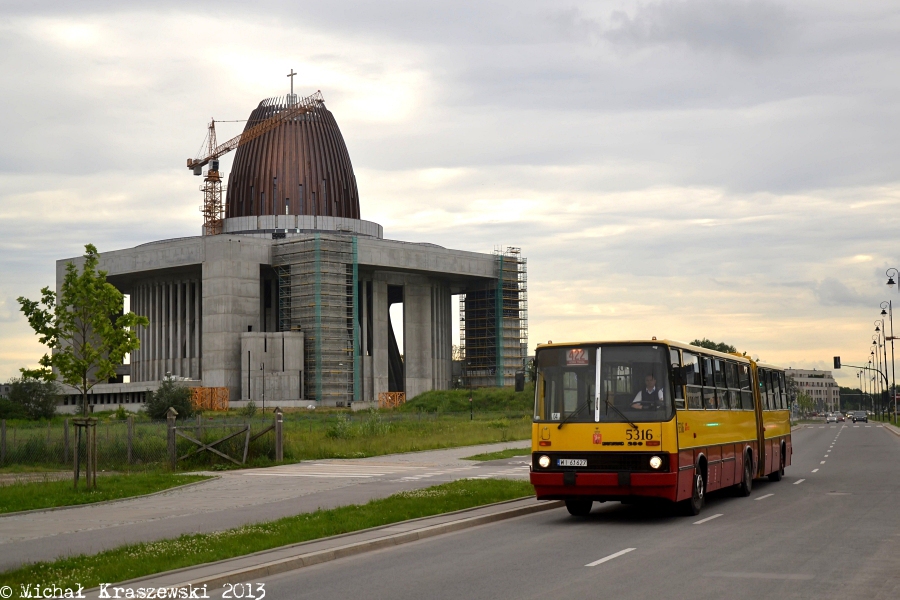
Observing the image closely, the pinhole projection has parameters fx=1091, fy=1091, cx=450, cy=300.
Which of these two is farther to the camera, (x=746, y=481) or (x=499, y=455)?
(x=499, y=455)

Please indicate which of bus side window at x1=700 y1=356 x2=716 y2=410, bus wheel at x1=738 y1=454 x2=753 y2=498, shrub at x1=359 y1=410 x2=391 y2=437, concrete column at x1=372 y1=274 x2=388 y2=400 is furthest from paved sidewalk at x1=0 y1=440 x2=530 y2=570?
concrete column at x1=372 y1=274 x2=388 y2=400

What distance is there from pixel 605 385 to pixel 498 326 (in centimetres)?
9606

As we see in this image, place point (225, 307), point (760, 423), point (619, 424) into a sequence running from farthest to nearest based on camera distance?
point (225, 307)
point (760, 423)
point (619, 424)

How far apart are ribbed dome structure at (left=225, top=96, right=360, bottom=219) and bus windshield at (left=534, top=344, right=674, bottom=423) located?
95215 millimetres

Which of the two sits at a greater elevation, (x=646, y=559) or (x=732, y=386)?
(x=732, y=386)

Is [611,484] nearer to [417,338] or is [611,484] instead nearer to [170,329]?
[417,338]

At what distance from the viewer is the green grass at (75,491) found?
21.2 m

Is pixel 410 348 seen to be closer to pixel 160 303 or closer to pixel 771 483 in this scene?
pixel 160 303

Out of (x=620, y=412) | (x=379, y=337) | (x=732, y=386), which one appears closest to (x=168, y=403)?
(x=379, y=337)

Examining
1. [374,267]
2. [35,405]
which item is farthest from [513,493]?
[374,267]

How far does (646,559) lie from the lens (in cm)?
1304

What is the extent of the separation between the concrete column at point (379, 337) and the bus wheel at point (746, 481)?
86056mm

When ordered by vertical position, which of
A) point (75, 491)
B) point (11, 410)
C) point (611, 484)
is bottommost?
point (75, 491)

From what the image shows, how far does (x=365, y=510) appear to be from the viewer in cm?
1802
